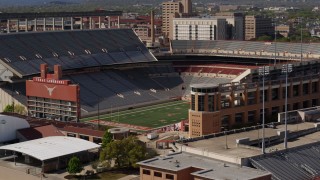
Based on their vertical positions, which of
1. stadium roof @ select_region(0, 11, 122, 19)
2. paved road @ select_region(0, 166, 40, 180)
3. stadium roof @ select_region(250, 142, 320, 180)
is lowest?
paved road @ select_region(0, 166, 40, 180)

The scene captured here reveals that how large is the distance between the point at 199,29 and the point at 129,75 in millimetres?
70727

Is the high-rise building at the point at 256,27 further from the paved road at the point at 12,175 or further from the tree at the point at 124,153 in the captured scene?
the paved road at the point at 12,175

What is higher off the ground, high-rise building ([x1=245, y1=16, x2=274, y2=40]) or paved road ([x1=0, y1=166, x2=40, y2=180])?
high-rise building ([x1=245, y1=16, x2=274, y2=40])

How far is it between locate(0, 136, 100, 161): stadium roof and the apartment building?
31.6 feet

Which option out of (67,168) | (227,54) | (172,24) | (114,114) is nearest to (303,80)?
(114,114)

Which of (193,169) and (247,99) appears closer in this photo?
(193,169)

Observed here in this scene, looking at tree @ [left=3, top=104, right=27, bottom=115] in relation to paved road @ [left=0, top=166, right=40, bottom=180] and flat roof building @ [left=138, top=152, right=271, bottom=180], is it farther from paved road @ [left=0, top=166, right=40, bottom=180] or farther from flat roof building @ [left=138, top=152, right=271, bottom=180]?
flat roof building @ [left=138, top=152, right=271, bottom=180]

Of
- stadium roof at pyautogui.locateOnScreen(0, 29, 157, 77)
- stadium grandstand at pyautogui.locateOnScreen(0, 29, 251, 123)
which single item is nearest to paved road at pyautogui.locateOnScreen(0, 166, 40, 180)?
stadium grandstand at pyautogui.locateOnScreen(0, 29, 251, 123)

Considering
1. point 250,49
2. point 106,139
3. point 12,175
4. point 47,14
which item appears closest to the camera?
point 12,175

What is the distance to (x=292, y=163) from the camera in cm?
4441

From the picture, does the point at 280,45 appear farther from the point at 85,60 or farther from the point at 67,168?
the point at 67,168

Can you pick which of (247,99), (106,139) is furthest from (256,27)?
(106,139)

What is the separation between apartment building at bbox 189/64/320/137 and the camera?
197 ft

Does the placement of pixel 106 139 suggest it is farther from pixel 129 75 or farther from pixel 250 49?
pixel 250 49
